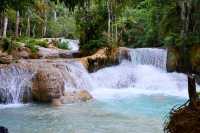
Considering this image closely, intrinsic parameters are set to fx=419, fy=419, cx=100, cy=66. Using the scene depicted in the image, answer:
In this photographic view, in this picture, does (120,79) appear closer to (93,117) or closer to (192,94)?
(93,117)

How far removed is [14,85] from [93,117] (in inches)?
165

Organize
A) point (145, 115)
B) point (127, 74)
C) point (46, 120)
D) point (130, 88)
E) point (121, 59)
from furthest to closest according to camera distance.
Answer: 1. point (121, 59)
2. point (127, 74)
3. point (130, 88)
4. point (145, 115)
5. point (46, 120)

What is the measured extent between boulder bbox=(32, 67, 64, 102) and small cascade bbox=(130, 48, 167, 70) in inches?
262

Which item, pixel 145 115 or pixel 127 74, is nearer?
pixel 145 115

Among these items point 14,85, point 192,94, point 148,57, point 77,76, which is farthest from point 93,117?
point 148,57

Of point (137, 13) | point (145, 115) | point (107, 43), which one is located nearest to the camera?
point (145, 115)

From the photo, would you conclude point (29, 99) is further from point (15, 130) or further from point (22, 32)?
point (22, 32)

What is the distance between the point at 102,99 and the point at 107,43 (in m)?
7.84

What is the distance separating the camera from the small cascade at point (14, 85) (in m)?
13.0

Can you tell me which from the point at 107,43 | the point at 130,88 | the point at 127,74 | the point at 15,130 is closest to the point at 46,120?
the point at 15,130

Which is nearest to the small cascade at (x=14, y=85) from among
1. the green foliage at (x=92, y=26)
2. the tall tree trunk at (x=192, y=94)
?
the green foliage at (x=92, y=26)

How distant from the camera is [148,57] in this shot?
19172 millimetres

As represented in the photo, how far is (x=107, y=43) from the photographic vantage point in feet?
68.4

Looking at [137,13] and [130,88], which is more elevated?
[137,13]
